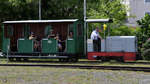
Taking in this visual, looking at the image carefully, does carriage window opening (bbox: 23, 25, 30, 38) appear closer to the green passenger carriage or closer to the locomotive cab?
the green passenger carriage

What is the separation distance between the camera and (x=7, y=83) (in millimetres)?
11297

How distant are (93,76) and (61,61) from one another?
882 cm

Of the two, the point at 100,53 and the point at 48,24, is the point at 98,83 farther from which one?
the point at 48,24

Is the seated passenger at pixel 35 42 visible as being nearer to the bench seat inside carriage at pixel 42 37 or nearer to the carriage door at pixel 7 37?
the bench seat inside carriage at pixel 42 37

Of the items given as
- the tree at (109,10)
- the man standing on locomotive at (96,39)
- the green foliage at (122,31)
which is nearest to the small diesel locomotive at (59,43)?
the man standing on locomotive at (96,39)

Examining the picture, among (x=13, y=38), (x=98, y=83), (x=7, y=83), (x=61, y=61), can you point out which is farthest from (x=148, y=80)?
(x=13, y=38)

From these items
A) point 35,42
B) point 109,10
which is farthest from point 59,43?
point 109,10

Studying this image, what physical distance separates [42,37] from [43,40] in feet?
4.25

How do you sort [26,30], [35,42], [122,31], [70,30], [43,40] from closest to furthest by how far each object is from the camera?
[70,30] < [43,40] < [35,42] < [26,30] < [122,31]

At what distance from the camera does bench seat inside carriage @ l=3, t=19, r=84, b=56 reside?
2105 cm

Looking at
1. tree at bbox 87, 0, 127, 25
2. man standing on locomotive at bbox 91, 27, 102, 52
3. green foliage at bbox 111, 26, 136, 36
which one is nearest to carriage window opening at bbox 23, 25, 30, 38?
man standing on locomotive at bbox 91, 27, 102, 52

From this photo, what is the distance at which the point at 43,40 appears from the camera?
21.5 metres

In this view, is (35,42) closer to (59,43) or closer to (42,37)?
(42,37)

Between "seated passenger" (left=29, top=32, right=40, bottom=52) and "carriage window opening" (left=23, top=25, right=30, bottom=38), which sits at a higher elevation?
"carriage window opening" (left=23, top=25, right=30, bottom=38)
